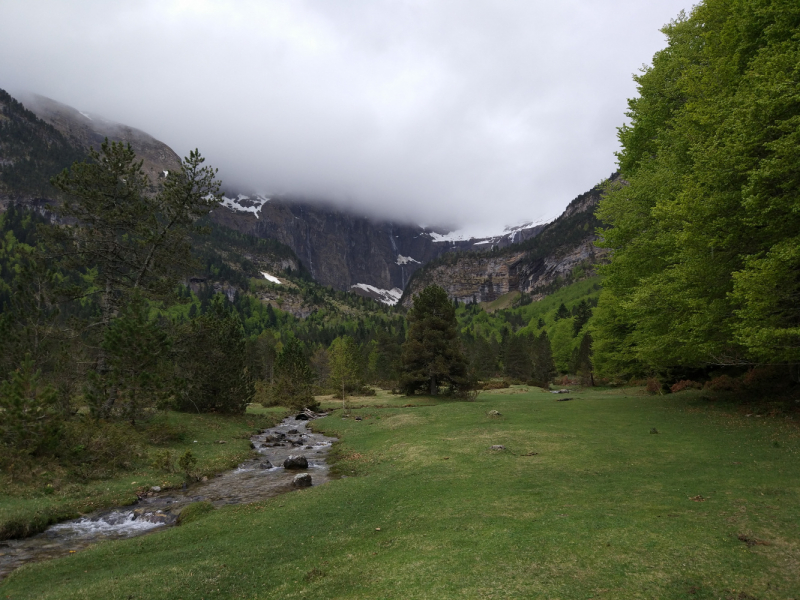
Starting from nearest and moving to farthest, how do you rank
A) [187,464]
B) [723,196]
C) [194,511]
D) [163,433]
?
[194,511]
[723,196]
[187,464]
[163,433]

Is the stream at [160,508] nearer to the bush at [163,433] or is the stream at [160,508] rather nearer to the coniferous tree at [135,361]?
the bush at [163,433]

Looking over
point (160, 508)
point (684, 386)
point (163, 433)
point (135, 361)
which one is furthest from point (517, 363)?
point (160, 508)

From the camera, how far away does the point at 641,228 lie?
31.7 meters

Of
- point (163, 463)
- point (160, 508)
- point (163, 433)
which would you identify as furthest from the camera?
point (163, 433)

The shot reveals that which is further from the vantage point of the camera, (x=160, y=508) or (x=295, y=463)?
(x=295, y=463)

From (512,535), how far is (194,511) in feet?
42.1

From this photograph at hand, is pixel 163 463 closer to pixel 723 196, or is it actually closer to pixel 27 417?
pixel 27 417

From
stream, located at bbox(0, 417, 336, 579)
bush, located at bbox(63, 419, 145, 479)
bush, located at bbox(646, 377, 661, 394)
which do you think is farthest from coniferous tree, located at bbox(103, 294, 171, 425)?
bush, located at bbox(646, 377, 661, 394)

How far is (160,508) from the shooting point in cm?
1805

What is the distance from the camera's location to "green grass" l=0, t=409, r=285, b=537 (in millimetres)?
15676

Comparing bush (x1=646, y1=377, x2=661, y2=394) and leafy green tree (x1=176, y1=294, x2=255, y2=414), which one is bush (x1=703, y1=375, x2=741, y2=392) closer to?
bush (x1=646, y1=377, x2=661, y2=394)

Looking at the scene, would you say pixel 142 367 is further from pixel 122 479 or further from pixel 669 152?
pixel 669 152

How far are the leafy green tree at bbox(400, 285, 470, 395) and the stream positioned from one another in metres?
27.5

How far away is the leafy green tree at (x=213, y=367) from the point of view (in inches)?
1545
